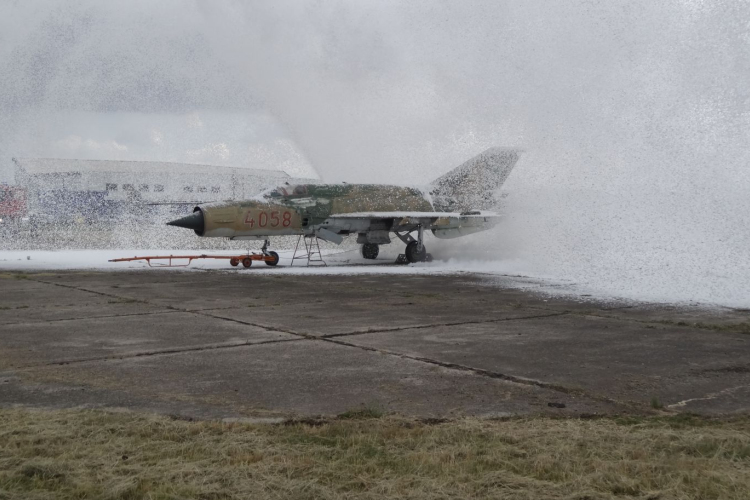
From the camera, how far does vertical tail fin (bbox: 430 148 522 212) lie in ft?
77.7

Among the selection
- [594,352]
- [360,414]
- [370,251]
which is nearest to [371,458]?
[360,414]

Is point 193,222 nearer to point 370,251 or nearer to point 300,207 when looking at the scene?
point 300,207

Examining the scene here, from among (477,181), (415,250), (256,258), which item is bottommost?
(256,258)

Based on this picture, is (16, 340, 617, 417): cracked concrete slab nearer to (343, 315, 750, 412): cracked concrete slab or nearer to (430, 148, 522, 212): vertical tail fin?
(343, 315, 750, 412): cracked concrete slab

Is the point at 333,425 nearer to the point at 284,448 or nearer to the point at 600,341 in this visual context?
the point at 284,448

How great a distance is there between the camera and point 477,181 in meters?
24.0

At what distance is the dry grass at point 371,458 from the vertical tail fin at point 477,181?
1905cm

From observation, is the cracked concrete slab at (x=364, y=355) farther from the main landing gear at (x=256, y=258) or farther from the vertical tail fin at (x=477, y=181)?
the vertical tail fin at (x=477, y=181)

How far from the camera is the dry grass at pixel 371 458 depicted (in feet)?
11.6

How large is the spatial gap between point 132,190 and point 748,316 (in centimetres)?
5431

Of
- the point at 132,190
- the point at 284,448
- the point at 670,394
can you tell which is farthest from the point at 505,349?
the point at 132,190

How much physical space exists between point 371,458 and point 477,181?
2062cm

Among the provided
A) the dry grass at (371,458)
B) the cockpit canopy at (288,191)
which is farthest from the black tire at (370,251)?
the dry grass at (371,458)

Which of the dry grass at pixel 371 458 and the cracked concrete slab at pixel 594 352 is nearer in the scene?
the dry grass at pixel 371 458
